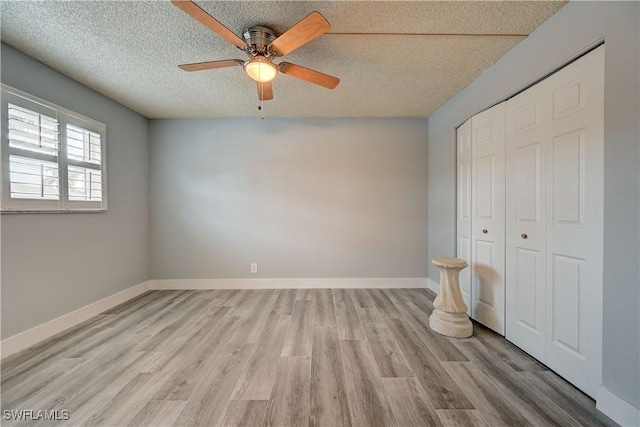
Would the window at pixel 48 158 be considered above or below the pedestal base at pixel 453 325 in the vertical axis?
above

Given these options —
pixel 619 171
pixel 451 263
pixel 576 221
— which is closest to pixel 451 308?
pixel 451 263

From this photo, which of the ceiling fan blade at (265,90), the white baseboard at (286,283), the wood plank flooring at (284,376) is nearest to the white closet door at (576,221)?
the wood plank flooring at (284,376)

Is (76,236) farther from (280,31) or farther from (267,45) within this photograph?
(280,31)

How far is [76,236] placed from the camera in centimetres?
225

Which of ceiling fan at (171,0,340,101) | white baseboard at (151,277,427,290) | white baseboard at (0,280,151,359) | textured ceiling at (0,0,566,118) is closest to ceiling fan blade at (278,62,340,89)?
ceiling fan at (171,0,340,101)

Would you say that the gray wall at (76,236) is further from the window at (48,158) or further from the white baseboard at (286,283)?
the white baseboard at (286,283)

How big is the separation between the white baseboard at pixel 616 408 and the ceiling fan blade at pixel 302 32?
2504mm

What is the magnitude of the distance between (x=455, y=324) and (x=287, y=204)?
237 centimetres

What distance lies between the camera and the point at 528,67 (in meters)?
1.70

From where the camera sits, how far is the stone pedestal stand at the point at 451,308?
1.98 meters

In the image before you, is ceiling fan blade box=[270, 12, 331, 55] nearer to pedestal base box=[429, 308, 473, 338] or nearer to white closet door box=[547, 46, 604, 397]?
white closet door box=[547, 46, 604, 397]

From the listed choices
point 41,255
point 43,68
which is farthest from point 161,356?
point 43,68
